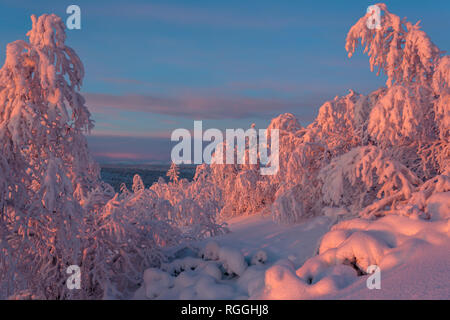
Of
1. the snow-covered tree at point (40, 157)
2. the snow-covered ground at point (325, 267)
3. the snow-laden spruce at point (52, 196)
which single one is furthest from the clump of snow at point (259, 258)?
the snow-covered tree at point (40, 157)

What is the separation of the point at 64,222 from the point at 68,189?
0.64 meters

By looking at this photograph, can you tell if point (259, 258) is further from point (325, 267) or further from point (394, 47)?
point (394, 47)

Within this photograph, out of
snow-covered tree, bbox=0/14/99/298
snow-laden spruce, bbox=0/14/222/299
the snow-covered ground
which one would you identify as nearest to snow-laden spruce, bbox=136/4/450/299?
the snow-covered ground

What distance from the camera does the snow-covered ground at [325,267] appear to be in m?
3.91

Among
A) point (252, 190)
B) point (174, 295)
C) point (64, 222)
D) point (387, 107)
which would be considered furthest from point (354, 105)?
point (64, 222)

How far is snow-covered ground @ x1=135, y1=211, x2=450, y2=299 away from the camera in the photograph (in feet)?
12.8

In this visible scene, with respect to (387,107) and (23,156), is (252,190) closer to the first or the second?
(387,107)

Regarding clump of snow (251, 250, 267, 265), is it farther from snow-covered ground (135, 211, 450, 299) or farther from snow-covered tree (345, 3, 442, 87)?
snow-covered tree (345, 3, 442, 87)

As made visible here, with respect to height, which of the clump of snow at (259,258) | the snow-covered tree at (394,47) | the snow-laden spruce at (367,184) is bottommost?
the clump of snow at (259,258)

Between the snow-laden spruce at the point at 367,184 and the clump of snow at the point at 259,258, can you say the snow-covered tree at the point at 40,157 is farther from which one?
the clump of snow at the point at 259,258

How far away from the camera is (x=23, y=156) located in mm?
5801

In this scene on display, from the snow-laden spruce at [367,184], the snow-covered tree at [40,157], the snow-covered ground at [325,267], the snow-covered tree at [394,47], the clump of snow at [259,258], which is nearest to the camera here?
the snow-covered ground at [325,267]

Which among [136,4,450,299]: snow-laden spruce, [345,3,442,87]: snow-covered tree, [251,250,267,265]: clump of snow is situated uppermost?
[345,3,442,87]: snow-covered tree

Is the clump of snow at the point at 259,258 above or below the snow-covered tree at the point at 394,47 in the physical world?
below
